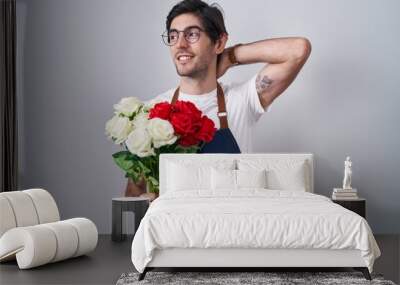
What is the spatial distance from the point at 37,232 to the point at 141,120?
1742 millimetres

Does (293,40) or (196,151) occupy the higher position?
(293,40)

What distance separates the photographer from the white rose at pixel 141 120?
6.66 metres

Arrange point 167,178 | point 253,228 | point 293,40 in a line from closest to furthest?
point 253,228
point 167,178
point 293,40

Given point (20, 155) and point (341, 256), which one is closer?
point (341, 256)

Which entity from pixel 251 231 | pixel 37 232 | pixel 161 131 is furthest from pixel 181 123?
pixel 251 231

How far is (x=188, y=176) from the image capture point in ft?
20.9

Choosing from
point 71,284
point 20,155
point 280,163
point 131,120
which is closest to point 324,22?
point 280,163

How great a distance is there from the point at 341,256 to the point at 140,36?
11.5 ft

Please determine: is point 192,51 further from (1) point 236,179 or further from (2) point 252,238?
(2) point 252,238

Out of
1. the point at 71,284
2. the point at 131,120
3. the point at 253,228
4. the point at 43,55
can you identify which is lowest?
the point at 71,284

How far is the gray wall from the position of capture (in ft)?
24.2

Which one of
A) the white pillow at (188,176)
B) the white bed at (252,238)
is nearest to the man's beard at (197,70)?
the white pillow at (188,176)

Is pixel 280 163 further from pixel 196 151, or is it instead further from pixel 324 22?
pixel 324 22

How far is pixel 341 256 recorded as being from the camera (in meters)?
4.88
